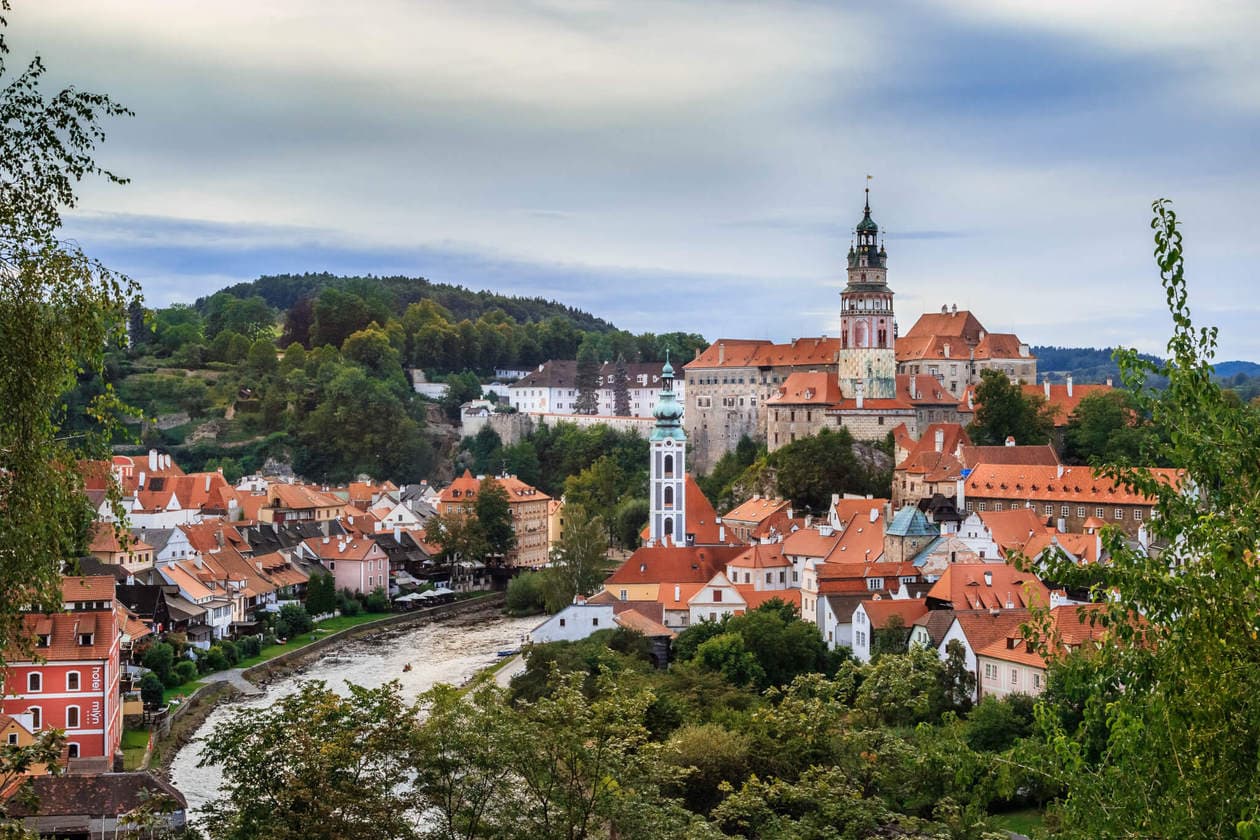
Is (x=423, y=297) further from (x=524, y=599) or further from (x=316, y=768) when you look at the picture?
(x=316, y=768)

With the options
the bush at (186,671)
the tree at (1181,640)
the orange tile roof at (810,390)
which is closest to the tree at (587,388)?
the orange tile roof at (810,390)

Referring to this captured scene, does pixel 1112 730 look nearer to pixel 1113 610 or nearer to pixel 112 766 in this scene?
pixel 1113 610

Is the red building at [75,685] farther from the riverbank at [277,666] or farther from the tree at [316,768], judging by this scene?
the tree at [316,768]

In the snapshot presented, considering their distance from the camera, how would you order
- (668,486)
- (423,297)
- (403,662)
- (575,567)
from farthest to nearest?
(423,297) → (575,567) → (668,486) → (403,662)

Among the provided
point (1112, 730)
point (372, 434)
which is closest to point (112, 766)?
point (1112, 730)

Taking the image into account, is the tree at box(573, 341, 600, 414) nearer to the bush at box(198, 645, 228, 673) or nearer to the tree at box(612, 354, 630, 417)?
the tree at box(612, 354, 630, 417)

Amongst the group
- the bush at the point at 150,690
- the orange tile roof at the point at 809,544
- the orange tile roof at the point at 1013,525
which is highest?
the orange tile roof at the point at 1013,525

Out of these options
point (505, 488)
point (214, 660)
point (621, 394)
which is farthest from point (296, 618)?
point (621, 394)
